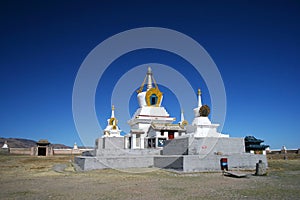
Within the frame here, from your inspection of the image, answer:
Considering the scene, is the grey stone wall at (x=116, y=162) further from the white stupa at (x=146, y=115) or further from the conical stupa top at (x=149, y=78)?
the conical stupa top at (x=149, y=78)

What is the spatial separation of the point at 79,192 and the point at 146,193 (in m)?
2.45

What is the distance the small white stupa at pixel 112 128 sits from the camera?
1475 inches

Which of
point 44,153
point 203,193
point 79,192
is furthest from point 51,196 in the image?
point 44,153

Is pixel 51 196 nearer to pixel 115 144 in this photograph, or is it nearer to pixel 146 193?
pixel 146 193

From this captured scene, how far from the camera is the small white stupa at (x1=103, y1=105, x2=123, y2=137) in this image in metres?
37.5

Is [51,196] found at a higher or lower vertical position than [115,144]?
lower

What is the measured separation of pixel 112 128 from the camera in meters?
38.5

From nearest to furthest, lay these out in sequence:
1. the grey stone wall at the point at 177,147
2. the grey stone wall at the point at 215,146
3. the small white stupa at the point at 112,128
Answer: the grey stone wall at the point at 215,146
the grey stone wall at the point at 177,147
the small white stupa at the point at 112,128

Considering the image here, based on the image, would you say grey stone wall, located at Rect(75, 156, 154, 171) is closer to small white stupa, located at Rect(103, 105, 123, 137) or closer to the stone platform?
the stone platform

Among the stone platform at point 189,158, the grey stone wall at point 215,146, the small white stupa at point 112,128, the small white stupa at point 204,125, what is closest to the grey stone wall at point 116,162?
the stone platform at point 189,158

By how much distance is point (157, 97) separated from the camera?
35312 mm

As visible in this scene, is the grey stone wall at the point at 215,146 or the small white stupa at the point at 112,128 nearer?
the grey stone wall at the point at 215,146

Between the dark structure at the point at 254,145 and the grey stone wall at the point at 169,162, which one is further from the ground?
the dark structure at the point at 254,145

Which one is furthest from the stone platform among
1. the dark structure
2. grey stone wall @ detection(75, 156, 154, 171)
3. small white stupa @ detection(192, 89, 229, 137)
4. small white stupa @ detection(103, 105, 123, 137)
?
small white stupa @ detection(103, 105, 123, 137)
